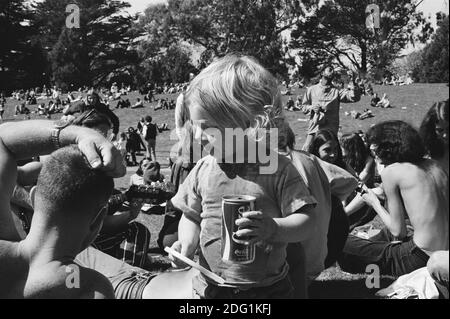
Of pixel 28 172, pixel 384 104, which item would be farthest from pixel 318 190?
pixel 384 104

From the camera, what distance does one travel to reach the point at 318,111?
8594mm

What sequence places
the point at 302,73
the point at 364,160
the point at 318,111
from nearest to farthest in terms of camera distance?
the point at 364,160 → the point at 318,111 → the point at 302,73

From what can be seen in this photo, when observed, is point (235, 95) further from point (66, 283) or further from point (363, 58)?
point (363, 58)

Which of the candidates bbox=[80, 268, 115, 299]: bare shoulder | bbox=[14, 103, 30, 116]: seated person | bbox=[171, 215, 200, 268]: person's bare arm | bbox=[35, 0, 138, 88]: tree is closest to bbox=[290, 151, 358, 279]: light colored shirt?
bbox=[171, 215, 200, 268]: person's bare arm

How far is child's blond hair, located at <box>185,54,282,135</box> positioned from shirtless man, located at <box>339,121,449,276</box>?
104 centimetres

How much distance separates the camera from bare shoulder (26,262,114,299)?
2.25 meters

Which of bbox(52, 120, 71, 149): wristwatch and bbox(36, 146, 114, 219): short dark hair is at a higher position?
bbox(52, 120, 71, 149): wristwatch

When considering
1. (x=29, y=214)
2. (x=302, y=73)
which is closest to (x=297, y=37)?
(x=302, y=73)

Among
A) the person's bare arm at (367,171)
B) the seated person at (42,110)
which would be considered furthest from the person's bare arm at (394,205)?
the seated person at (42,110)

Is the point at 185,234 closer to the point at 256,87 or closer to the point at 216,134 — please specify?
the point at 216,134

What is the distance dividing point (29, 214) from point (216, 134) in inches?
112

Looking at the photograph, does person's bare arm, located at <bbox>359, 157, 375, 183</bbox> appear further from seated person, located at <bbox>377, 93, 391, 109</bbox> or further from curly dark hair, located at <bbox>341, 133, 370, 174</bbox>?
seated person, located at <bbox>377, 93, 391, 109</bbox>

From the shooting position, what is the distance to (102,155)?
2.41m

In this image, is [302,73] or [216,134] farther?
[302,73]
